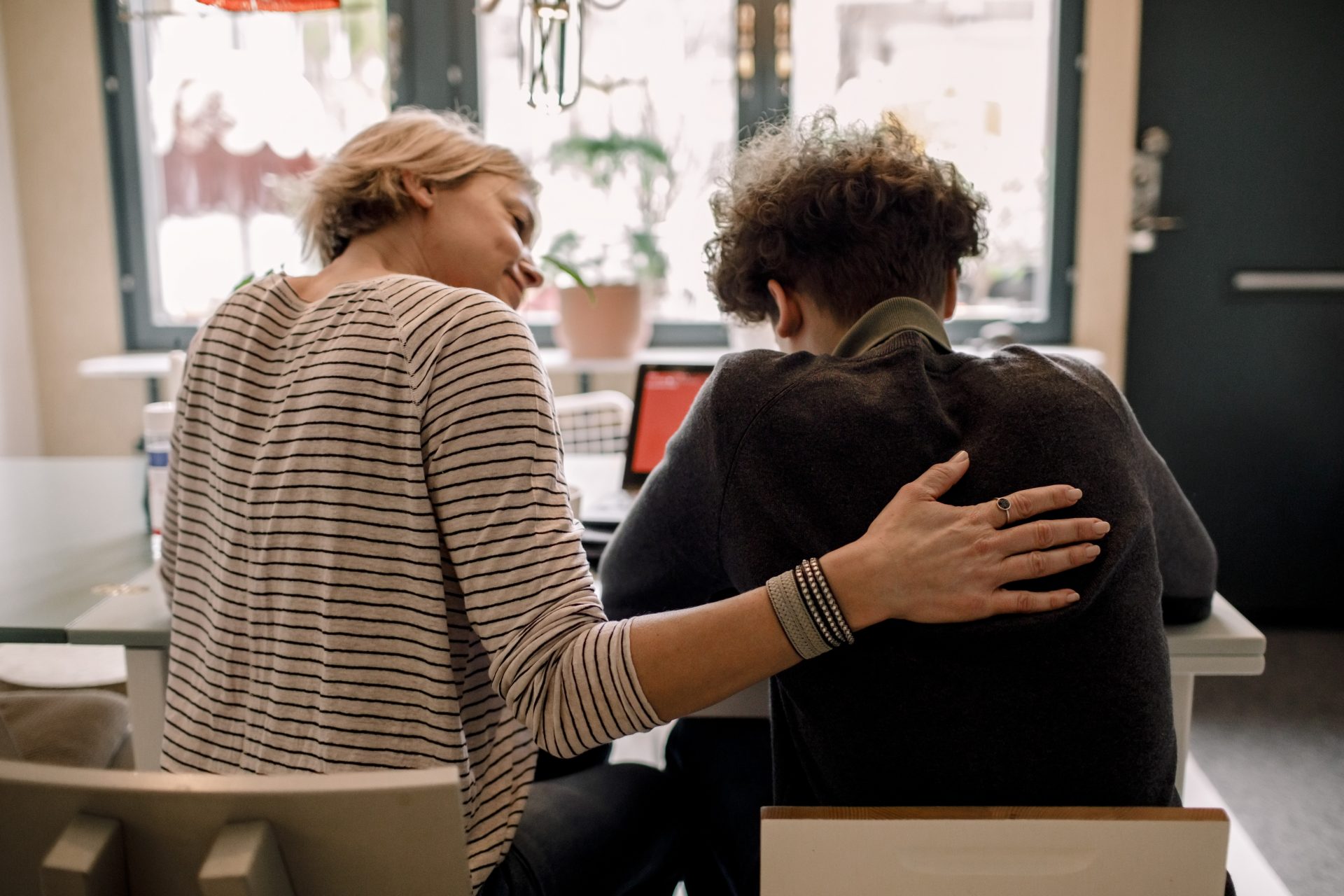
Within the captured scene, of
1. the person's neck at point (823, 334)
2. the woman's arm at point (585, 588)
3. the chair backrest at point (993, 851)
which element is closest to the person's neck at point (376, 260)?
the woman's arm at point (585, 588)

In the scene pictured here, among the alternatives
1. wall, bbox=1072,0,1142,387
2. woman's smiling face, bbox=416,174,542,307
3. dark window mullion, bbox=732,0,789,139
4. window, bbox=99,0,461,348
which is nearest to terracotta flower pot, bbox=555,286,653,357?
dark window mullion, bbox=732,0,789,139

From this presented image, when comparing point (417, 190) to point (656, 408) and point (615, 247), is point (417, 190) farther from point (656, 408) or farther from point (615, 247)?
point (615, 247)

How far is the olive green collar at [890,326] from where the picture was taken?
0.97 metres

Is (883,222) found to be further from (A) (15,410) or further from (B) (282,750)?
(A) (15,410)

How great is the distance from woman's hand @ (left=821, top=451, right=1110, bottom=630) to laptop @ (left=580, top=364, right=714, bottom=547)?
1.03 meters

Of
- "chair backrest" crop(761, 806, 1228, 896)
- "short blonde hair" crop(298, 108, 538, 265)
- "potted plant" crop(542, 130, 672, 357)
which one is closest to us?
"chair backrest" crop(761, 806, 1228, 896)

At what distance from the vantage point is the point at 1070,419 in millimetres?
874

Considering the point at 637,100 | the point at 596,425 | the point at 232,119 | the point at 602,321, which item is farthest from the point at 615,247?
the point at 232,119

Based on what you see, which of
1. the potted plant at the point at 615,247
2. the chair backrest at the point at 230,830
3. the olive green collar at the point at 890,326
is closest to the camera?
the chair backrest at the point at 230,830

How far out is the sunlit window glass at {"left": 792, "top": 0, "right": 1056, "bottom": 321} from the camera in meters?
3.37

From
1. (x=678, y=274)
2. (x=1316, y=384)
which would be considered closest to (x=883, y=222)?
(x=678, y=274)

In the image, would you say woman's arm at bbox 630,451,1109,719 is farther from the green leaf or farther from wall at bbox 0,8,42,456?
wall at bbox 0,8,42,456

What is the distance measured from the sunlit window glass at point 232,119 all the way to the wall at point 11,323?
1.25ft

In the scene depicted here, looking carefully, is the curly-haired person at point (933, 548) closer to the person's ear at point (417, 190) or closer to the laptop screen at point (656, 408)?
the person's ear at point (417, 190)
